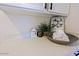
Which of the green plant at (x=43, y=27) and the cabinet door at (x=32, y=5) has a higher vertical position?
the cabinet door at (x=32, y=5)

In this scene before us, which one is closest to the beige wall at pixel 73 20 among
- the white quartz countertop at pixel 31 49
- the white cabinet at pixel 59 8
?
the white cabinet at pixel 59 8

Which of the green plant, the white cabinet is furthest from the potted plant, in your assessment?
the white cabinet

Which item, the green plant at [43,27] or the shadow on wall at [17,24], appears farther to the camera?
the green plant at [43,27]

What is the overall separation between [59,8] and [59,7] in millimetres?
14

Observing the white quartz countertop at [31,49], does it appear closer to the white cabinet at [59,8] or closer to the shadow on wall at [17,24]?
the shadow on wall at [17,24]

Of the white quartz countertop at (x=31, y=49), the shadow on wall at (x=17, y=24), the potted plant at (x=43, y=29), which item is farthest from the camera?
A: the potted plant at (x=43, y=29)

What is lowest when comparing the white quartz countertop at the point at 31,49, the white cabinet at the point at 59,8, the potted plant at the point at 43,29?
the white quartz countertop at the point at 31,49

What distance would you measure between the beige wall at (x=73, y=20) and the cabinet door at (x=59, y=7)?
8 centimetres

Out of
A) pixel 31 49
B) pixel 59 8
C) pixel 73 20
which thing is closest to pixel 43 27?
pixel 59 8

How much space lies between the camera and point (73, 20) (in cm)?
161

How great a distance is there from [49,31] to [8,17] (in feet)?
1.91

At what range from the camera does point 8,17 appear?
1282mm

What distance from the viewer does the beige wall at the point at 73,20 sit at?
1577 mm

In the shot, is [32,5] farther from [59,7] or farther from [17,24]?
[59,7]
